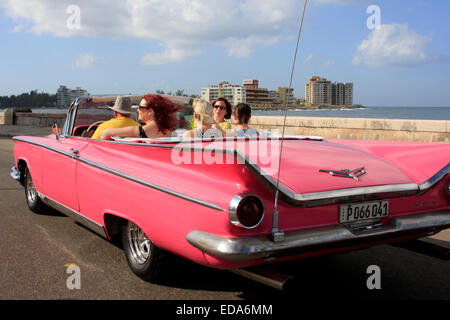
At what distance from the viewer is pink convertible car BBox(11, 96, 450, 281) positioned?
2756mm

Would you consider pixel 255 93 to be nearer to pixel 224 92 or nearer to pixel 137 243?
pixel 224 92

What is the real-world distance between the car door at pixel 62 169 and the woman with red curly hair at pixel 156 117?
21.3 inches

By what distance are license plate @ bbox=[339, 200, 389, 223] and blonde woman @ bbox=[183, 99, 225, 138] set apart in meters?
1.83

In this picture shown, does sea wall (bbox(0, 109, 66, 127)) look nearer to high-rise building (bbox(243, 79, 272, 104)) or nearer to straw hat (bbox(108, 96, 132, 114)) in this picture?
high-rise building (bbox(243, 79, 272, 104))

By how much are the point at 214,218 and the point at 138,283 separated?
1.21m

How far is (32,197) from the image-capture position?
583 cm

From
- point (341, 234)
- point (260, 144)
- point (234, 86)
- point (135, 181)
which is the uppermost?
point (234, 86)

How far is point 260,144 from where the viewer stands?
11.7 ft

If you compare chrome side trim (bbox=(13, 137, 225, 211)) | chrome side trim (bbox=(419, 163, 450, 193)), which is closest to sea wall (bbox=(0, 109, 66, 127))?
chrome side trim (bbox=(13, 137, 225, 211))

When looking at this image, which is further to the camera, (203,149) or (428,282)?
(428,282)

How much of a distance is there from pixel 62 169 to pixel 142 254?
1.41 m
